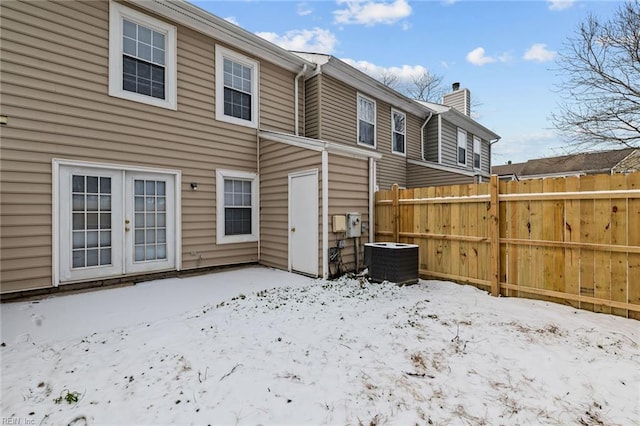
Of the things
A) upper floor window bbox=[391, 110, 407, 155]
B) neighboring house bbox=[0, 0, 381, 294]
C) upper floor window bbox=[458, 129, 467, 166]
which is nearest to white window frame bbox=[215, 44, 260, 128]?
neighboring house bbox=[0, 0, 381, 294]

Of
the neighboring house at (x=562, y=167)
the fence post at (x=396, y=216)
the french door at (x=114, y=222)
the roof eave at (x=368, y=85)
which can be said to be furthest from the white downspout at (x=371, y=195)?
the neighboring house at (x=562, y=167)

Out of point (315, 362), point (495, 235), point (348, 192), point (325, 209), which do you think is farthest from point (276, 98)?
point (315, 362)

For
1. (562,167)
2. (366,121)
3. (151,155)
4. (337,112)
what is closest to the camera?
(151,155)

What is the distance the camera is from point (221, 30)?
6.43 meters

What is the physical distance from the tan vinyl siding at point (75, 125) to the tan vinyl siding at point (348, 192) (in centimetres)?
253

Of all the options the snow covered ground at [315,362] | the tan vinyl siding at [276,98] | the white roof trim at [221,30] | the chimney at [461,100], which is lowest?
the snow covered ground at [315,362]

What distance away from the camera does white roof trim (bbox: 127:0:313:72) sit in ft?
18.6

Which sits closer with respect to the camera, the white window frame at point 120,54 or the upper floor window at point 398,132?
the white window frame at point 120,54

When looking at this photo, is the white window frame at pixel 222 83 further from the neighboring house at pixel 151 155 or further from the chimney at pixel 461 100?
the chimney at pixel 461 100

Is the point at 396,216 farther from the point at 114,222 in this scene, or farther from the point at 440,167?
the point at 440,167

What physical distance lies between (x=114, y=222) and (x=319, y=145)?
3.84m

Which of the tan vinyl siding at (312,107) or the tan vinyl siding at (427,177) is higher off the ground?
the tan vinyl siding at (312,107)

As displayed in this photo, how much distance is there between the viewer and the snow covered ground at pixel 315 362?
2074mm

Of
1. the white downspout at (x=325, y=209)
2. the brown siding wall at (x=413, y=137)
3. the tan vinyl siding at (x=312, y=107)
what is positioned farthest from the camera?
the brown siding wall at (x=413, y=137)
